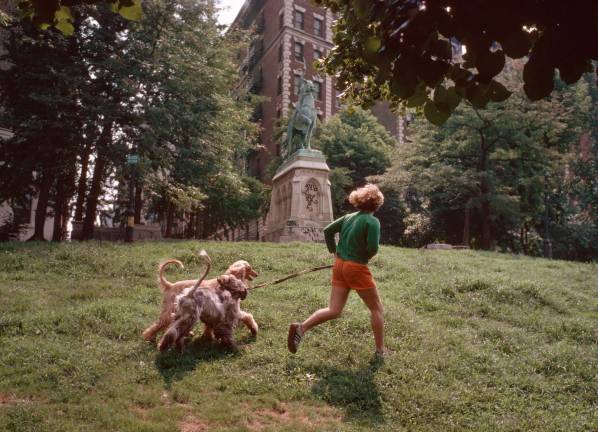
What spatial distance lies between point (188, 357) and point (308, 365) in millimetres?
1569

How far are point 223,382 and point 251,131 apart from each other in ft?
81.0

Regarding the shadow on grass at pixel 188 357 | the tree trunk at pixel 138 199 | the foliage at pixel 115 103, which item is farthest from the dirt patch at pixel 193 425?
the tree trunk at pixel 138 199

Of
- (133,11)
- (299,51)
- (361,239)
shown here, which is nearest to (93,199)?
(361,239)

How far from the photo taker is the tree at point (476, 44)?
7.44 ft

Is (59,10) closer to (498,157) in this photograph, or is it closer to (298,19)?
(498,157)

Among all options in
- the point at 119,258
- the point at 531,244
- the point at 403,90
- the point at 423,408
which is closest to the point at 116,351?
the point at 423,408

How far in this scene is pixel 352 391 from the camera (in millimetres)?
5945

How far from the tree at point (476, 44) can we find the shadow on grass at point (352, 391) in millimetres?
3791

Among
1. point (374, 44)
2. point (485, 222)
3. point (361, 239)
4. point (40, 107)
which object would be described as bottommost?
point (361, 239)

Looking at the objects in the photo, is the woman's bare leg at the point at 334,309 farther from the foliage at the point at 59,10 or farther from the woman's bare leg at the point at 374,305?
the foliage at the point at 59,10

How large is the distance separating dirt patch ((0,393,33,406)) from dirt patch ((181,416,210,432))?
167 centimetres

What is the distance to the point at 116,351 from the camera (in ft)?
22.1

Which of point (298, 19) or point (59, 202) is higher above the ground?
point (298, 19)

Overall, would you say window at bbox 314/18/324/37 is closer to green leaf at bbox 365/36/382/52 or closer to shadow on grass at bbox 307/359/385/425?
shadow on grass at bbox 307/359/385/425
